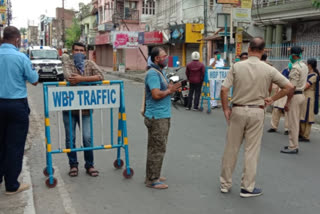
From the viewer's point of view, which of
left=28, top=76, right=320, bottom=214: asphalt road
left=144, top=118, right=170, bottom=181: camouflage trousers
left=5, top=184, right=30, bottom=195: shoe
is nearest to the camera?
left=28, top=76, right=320, bottom=214: asphalt road

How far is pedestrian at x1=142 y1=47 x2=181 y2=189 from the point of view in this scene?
477 cm

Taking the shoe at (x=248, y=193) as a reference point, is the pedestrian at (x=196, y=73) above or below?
above

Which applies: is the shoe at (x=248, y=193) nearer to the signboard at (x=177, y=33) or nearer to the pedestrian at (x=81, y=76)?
the pedestrian at (x=81, y=76)

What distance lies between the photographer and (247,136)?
186 inches

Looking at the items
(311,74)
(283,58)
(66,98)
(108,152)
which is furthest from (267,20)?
(66,98)

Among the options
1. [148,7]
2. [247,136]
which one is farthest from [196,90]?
[148,7]

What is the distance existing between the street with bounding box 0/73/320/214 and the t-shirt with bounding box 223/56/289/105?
1.25 meters

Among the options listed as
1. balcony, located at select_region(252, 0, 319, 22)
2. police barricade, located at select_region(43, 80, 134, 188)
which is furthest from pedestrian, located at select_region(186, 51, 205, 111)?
balcony, located at select_region(252, 0, 319, 22)

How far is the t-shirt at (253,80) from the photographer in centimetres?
457

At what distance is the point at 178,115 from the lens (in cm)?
1142

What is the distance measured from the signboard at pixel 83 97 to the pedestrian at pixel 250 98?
152cm

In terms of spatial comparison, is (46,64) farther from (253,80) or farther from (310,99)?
(253,80)

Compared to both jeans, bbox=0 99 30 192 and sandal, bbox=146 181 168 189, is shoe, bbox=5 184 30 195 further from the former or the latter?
sandal, bbox=146 181 168 189

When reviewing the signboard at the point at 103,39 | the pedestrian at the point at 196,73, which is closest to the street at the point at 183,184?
the pedestrian at the point at 196,73
